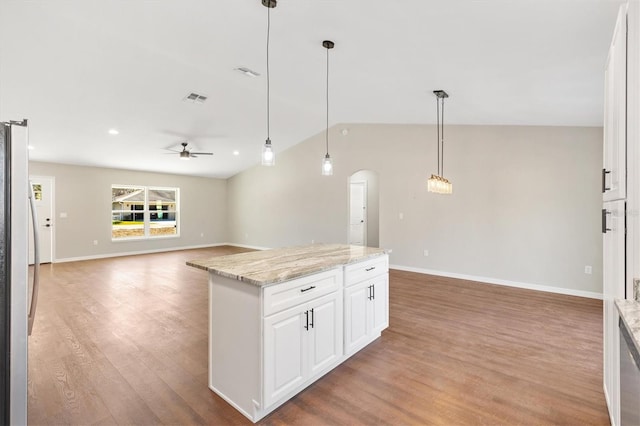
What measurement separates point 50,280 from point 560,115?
825 cm

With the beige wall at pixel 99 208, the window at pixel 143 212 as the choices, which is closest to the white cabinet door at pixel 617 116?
the beige wall at pixel 99 208

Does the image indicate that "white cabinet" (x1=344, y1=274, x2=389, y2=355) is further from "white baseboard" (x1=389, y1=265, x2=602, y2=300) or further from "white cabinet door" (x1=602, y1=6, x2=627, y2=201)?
"white baseboard" (x1=389, y1=265, x2=602, y2=300)

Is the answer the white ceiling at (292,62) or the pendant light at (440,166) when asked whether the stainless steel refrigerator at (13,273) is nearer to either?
the white ceiling at (292,62)

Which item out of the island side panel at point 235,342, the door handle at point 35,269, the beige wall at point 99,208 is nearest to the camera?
the door handle at point 35,269

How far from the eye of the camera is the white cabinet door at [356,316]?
103 inches

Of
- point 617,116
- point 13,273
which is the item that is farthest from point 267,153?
point 617,116

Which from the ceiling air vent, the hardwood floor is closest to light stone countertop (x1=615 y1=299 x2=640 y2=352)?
the hardwood floor

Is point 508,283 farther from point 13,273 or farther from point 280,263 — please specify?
point 13,273

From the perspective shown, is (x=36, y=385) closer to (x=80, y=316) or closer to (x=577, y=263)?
(x=80, y=316)

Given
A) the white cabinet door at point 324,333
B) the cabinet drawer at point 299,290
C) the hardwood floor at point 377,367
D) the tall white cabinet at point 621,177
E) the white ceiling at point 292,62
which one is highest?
the white ceiling at point 292,62

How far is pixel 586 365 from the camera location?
2.63 metres

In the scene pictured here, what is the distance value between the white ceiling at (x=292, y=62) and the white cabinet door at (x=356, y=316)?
6.96ft

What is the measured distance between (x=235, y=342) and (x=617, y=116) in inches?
101

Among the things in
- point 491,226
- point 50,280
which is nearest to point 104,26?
point 50,280
